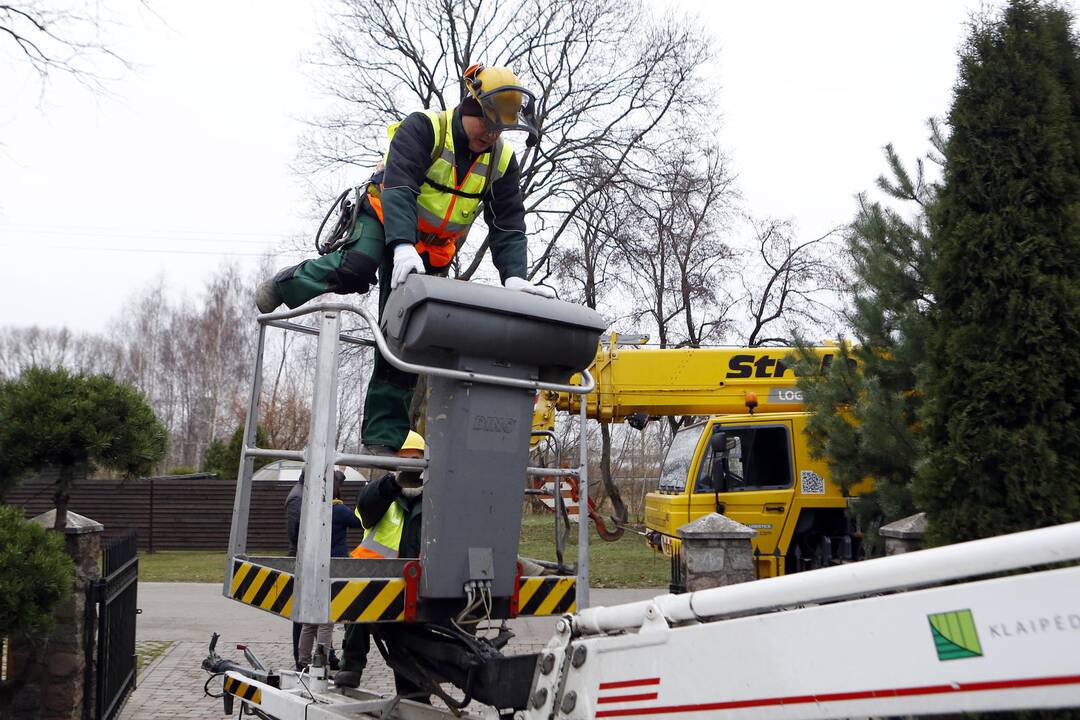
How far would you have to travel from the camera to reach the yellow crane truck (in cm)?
1120

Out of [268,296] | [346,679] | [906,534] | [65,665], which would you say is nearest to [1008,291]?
[906,534]

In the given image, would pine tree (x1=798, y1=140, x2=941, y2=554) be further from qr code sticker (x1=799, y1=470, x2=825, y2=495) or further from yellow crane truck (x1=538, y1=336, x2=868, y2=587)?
qr code sticker (x1=799, y1=470, x2=825, y2=495)

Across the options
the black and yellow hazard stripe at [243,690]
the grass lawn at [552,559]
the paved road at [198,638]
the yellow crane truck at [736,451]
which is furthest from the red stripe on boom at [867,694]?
the grass lawn at [552,559]

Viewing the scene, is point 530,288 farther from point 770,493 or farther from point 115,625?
point 770,493

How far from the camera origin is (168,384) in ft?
186

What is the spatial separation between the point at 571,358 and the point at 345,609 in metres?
1.20

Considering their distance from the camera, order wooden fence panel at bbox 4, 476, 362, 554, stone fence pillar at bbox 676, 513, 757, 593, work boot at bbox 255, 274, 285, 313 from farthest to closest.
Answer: wooden fence panel at bbox 4, 476, 362, 554
stone fence pillar at bbox 676, 513, 757, 593
work boot at bbox 255, 274, 285, 313

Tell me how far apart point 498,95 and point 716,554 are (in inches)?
208

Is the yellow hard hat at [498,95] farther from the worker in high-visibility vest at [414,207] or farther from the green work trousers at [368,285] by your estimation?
the green work trousers at [368,285]

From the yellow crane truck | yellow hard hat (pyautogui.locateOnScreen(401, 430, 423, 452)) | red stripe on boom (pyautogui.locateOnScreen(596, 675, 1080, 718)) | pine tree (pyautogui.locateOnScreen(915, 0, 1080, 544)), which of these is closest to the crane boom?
the yellow crane truck

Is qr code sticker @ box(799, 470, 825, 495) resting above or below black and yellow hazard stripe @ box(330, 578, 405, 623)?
above

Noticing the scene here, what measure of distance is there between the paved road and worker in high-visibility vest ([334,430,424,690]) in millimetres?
3199

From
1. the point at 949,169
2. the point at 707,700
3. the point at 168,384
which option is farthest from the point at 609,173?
the point at 168,384

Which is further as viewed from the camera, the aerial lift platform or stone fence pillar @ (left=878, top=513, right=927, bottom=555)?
stone fence pillar @ (left=878, top=513, right=927, bottom=555)
